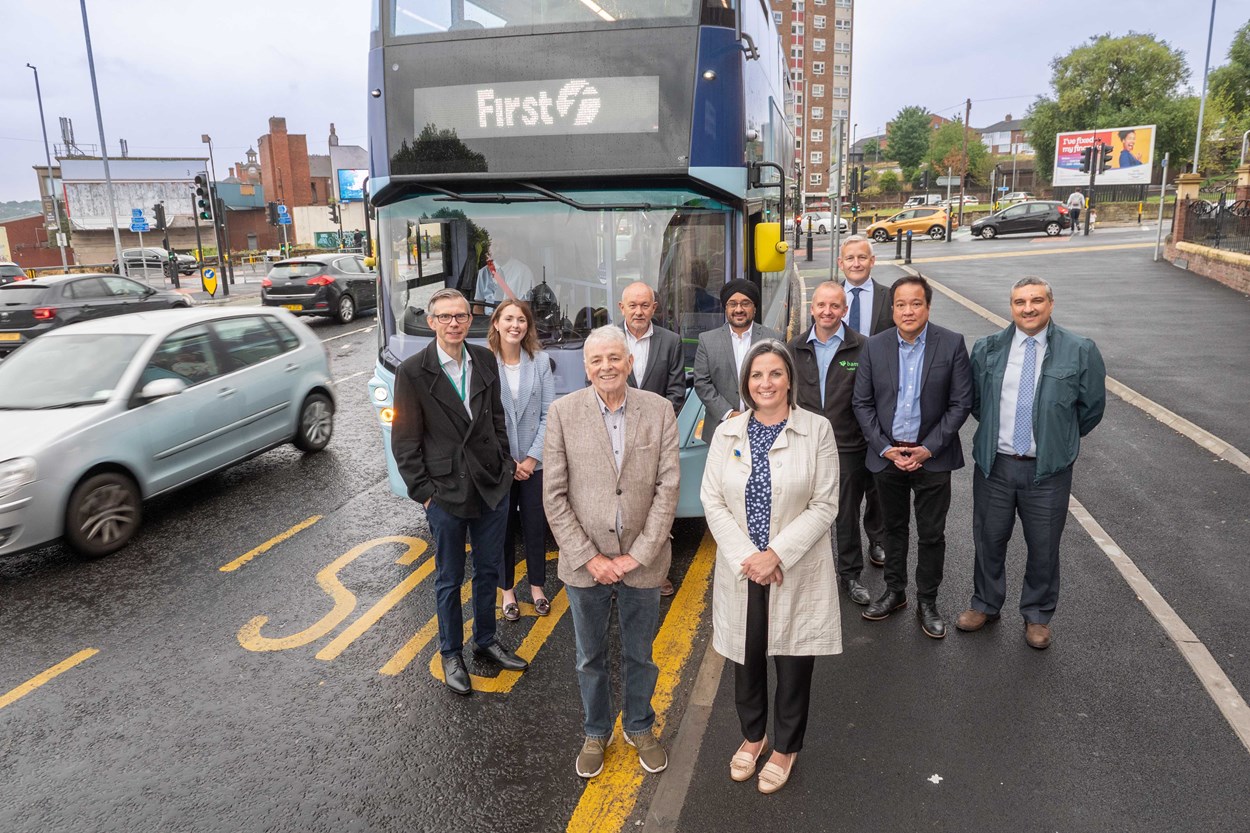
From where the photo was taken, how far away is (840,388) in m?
4.86

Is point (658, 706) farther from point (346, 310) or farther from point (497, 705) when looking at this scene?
point (346, 310)

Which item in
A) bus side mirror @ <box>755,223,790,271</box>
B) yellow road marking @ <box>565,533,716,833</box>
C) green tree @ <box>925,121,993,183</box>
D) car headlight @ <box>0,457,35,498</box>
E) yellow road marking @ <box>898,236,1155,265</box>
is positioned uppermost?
green tree @ <box>925,121,993,183</box>

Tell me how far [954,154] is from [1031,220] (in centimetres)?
5896

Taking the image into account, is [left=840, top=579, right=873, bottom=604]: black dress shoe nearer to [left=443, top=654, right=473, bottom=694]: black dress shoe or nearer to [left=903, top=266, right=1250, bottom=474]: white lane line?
[left=443, top=654, right=473, bottom=694]: black dress shoe

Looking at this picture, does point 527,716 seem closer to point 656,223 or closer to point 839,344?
point 839,344

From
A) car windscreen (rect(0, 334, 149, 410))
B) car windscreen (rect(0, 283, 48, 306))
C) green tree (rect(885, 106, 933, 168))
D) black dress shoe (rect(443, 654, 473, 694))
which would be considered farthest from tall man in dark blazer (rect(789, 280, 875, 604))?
green tree (rect(885, 106, 933, 168))

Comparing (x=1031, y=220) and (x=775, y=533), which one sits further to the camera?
(x=1031, y=220)

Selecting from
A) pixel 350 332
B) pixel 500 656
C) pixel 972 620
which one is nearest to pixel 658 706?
pixel 500 656

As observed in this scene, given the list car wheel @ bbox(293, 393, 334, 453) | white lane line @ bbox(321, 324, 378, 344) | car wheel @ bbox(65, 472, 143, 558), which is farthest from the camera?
white lane line @ bbox(321, 324, 378, 344)

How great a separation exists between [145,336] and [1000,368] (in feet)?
21.5

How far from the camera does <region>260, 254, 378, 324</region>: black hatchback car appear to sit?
19.7m

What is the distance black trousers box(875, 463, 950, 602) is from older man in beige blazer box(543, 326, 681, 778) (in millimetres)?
1866

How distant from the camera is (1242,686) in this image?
4.06 metres

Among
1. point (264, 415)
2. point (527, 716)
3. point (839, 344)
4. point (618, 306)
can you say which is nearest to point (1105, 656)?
point (839, 344)
